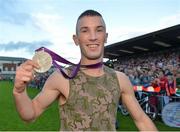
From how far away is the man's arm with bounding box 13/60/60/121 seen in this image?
2531 mm

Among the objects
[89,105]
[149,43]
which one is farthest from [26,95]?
[149,43]

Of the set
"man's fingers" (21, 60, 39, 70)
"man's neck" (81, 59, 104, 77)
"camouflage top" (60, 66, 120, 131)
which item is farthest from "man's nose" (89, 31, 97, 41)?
"man's fingers" (21, 60, 39, 70)

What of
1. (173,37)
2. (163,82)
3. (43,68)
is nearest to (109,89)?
(43,68)

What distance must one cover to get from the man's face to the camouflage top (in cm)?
19

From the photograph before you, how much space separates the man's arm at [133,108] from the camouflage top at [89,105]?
0.15m

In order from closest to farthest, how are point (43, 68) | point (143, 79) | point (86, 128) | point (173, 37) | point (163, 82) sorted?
point (43, 68)
point (86, 128)
point (163, 82)
point (143, 79)
point (173, 37)

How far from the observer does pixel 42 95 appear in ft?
10.1

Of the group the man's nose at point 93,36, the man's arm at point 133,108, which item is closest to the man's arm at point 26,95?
the man's nose at point 93,36

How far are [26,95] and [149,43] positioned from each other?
92.6 feet

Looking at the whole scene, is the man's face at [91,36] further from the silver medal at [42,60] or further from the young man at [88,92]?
the silver medal at [42,60]

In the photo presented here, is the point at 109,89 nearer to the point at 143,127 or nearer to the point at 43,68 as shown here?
the point at 143,127

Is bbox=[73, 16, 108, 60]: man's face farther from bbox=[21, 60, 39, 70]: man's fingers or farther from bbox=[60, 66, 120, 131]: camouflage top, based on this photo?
bbox=[21, 60, 39, 70]: man's fingers

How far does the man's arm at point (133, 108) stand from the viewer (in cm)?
318

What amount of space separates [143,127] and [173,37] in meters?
23.5
